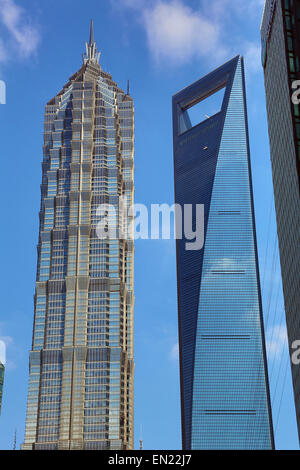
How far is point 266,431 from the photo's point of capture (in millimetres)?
197625

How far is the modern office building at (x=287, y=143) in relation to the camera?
92625 mm

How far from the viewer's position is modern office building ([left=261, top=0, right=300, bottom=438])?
304 ft

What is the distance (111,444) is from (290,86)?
13206 cm

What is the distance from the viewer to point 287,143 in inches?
3861
